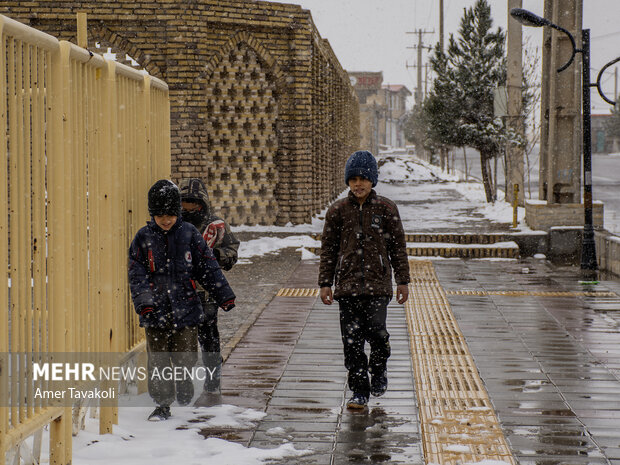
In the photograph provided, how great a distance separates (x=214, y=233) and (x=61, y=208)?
1.90 m

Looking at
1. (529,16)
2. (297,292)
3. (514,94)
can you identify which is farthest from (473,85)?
(297,292)

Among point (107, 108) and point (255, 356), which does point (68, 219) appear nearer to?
point (107, 108)

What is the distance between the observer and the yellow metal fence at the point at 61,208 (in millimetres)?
Result: 3801

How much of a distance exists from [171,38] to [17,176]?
44.0 feet

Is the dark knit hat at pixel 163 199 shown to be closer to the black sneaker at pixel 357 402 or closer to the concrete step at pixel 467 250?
the black sneaker at pixel 357 402

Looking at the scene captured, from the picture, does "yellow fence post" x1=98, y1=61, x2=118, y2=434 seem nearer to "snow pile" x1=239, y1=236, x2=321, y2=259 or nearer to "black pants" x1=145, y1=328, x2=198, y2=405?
"black pants" x1=145, y1=328, x2=198, y2=405

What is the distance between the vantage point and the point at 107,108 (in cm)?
523

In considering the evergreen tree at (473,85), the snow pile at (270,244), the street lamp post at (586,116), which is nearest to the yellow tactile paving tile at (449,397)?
the street lamp post at (586,116)

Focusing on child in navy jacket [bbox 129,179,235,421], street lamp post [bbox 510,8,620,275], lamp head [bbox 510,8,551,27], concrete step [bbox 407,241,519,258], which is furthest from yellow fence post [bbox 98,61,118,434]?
concrete step [bbox 407,241,519,258]

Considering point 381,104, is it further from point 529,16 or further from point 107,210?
point 107,210

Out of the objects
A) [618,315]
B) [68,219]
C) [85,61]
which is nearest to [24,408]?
[68,219]

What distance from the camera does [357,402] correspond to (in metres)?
5.76

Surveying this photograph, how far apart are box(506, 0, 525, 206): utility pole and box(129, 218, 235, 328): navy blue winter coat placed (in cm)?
1808

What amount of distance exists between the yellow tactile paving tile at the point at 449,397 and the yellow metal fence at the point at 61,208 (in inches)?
77.6
